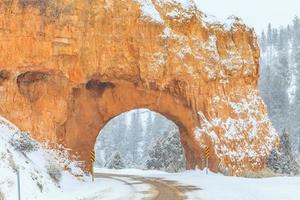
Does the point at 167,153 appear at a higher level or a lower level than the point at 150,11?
lower

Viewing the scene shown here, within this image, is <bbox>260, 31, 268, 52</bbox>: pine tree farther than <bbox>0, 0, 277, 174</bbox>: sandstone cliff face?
Yes

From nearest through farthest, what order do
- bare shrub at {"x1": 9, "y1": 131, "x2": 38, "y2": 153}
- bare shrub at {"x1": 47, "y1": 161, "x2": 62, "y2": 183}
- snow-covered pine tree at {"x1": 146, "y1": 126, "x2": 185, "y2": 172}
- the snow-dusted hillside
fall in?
the snow-dusted hillside < bare shrub at {"x1": 9, "y1": 131, "x2": 38, "y2": 153} < bare shrub at {"x1": 47, "y1": 161, "x2": 62, "y2": 183} < snow-covered pine tree at {"x1": 146, "y1": 126, "x2": 185, "y2": 172}

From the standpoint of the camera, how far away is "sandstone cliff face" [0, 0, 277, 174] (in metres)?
28.7

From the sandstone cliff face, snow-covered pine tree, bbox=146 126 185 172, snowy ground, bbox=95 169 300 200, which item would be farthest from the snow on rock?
snow-covered pine tree, bbox=146 126 185 172

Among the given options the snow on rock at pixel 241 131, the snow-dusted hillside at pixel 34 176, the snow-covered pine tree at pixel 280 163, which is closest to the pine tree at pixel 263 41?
the snow on rock at pixel 241 131

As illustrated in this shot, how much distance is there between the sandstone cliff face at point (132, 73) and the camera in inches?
1128

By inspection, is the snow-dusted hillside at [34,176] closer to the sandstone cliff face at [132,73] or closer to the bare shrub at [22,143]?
the bare shrub at [22,143]

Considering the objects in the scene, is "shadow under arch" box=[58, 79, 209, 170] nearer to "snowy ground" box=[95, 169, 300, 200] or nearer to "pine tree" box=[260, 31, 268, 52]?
"snowy ground" box=[95, 169, 300, 200]

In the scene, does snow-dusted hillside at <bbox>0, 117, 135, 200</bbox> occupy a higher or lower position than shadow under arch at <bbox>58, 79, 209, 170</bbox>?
lower

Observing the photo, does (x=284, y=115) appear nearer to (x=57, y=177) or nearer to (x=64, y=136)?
(x=64, y=136)

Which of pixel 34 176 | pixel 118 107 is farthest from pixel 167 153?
pixel 34 176

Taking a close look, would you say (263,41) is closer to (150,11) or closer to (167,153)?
(167,153)

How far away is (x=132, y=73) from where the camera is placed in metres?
33.7

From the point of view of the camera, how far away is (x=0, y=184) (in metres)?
16.9
